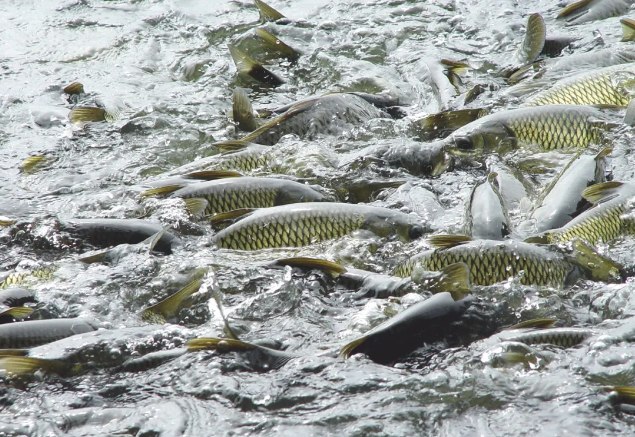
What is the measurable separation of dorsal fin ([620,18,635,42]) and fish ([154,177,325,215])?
11.1ft

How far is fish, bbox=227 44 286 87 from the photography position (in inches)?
218

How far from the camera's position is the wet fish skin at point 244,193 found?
153 inches

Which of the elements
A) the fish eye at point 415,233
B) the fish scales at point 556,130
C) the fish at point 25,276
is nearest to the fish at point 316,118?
the fish scales at point 556,130

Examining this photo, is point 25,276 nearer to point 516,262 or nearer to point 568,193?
point 516,262

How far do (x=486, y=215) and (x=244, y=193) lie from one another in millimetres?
1319

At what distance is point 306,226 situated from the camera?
11.7 feet

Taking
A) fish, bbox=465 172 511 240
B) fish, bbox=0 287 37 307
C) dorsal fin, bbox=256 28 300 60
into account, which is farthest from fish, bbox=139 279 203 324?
dorsal fin, bbox=256 28 300 60

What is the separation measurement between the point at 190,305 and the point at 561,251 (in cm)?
169

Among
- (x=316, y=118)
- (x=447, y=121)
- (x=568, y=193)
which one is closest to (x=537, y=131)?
(x=447, y=121)

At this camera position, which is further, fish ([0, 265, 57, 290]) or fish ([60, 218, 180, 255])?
fish ([60, 218, 180, 255])

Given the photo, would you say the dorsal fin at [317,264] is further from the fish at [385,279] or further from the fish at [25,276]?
the fish at [25,276]

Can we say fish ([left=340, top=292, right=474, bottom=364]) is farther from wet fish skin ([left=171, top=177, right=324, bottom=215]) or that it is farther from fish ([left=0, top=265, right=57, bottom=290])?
fish ([left=0, top=265, right=57, bottom=290])

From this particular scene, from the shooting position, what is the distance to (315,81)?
5918mm

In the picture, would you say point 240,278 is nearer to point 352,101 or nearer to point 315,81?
point 352,101
